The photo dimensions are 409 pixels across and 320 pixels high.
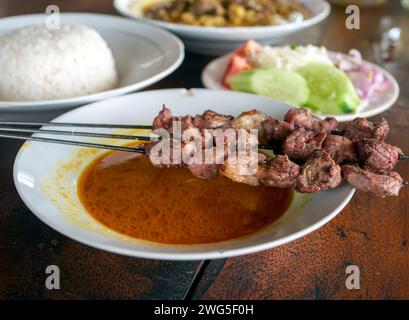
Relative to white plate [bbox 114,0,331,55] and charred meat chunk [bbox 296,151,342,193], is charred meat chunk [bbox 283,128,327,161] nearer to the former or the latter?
charred meat chunk [bbox 296,151,342,193]

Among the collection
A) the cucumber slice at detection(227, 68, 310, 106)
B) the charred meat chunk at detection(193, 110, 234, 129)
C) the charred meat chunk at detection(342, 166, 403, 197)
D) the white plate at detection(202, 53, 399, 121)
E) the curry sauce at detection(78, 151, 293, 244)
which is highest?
the charred meat chunk at detection(193, 110, 234, 129)

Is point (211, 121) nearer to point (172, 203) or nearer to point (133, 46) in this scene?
point (172, 203)

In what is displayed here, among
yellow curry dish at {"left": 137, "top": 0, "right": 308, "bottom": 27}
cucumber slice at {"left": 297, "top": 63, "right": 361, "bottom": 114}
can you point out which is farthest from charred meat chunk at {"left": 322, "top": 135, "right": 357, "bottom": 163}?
yellow curry dish at {"left": 137, "top": 0, "right": 308, "bottom": 27}

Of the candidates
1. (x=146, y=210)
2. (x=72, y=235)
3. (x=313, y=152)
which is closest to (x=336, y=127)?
(x=313, y=152)

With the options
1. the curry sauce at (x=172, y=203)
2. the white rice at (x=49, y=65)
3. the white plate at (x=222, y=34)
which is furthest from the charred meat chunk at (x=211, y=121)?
the white plate at (x=222, y=34)

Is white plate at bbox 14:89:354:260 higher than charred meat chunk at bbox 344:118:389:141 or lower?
lower

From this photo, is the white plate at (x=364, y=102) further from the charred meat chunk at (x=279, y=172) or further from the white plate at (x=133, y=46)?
the charred meat chunk at (x=279, y=172)

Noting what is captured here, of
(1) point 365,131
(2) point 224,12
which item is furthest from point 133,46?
(1) point 365,131
